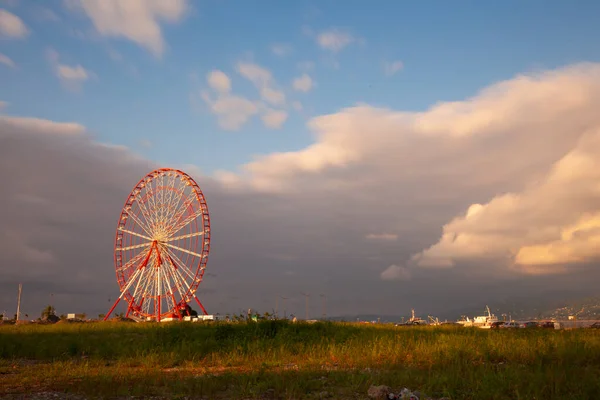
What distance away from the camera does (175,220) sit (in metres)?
56.6

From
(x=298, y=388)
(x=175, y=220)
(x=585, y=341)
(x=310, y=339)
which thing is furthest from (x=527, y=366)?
(x=175, y=220)

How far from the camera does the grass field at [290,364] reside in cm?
1259

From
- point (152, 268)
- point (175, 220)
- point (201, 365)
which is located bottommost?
point (201, 365)

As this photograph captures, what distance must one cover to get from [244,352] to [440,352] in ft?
27.2

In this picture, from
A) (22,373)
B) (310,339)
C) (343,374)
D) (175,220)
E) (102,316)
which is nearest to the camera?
(343,374)

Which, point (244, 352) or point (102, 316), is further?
point (102, 316)

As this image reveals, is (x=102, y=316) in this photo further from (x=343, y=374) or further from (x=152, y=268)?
(x=343, y=374)

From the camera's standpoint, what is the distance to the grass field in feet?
41.3

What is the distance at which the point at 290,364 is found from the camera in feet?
58.7

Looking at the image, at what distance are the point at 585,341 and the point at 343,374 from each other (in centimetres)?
979

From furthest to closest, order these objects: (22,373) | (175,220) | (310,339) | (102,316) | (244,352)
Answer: (102,316), (175,220), (310,339), (244,352), (22,373)

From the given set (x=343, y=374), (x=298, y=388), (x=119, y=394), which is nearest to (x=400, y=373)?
(x=343, y=374)

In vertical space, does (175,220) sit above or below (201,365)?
above

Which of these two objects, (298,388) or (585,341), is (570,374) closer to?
(585,341)
